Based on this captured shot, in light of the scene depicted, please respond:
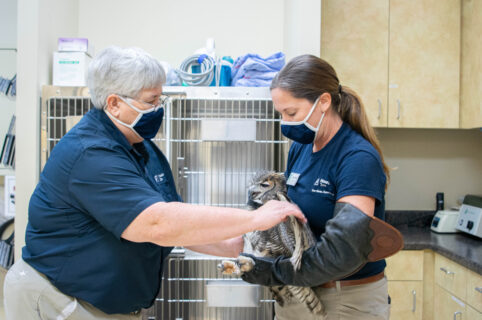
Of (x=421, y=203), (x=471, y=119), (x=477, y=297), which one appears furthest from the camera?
(x=421, y=203)

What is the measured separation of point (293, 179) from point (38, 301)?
33.4 inches

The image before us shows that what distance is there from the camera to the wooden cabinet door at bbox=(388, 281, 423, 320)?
2506 mm

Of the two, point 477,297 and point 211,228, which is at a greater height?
point 211,228

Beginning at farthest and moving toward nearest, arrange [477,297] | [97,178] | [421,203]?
[421,203] < [477,297] < [97,178]

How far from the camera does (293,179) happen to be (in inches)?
52.0

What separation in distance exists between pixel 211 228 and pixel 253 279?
264 millimetres

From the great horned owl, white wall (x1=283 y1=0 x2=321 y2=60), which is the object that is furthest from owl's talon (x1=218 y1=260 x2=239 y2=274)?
white wall (x1=283 y1=0 x2=321 y2=60)

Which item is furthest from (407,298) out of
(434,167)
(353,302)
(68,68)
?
(68,68)

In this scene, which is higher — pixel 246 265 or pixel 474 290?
pixel 246 265

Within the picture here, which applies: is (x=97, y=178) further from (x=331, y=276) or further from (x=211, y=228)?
(x=331, y=276)

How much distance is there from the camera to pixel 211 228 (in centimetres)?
106

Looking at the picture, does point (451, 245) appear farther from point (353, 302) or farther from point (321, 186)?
point (321, 186)

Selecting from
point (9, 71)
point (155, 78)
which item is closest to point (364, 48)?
point (155, 78)

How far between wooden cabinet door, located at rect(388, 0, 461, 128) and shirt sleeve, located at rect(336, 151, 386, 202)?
1.82m
